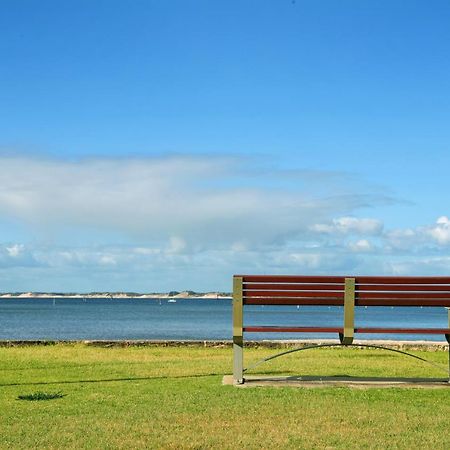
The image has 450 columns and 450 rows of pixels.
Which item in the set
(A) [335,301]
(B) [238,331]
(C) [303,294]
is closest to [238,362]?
(B) [238,331]

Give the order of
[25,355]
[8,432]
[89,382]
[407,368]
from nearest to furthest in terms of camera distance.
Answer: [8,432] → [89,382] → [407,368] → [25,355]

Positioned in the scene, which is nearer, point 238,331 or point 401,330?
point 401,330

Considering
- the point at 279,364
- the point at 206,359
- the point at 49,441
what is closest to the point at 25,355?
the point at 206,359

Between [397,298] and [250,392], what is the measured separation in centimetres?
237

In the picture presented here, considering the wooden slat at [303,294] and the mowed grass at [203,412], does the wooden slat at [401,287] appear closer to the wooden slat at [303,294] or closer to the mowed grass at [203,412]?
the wooden slat at [303,294]

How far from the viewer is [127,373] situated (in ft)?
38.9

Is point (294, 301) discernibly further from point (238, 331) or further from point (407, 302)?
point (407, 302)

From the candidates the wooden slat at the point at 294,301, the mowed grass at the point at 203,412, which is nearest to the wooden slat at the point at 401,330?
the wooden slat at the point at 294,301

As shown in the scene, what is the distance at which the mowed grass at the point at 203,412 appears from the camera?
21.1 feet

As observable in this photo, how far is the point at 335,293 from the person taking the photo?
9.96 m

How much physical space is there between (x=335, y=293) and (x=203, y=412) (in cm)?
299

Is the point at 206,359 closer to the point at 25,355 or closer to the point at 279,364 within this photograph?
the point at 279,364

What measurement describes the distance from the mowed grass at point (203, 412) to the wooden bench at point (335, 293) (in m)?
0.89

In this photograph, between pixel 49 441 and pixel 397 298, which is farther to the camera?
pixel 397 298
